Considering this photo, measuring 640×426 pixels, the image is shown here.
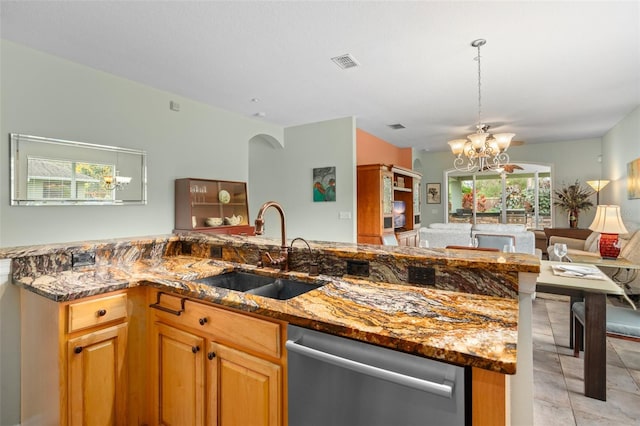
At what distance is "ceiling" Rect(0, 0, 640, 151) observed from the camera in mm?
2416

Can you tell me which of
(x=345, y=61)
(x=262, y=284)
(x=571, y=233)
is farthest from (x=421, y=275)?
(x=571, y=233)

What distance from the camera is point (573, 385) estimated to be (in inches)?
93.7

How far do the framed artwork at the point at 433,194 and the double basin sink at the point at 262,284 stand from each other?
26.5 ft

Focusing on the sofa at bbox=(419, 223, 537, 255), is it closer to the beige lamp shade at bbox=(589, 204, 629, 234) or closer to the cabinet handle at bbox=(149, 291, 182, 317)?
the beige lamp shade at bbox=(589, 204, 629, 234)

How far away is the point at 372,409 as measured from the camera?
1.05m

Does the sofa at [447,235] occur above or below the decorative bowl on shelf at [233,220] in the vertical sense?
below

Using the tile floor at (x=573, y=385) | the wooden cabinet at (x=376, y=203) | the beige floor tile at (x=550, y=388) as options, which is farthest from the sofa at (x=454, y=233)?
the beige floor tile at (x=550, y=388)

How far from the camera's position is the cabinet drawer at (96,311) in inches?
61.9

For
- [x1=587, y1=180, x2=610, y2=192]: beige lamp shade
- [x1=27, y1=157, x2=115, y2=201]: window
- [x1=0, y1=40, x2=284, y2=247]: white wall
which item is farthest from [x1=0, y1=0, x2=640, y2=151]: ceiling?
[x1=587, y1=180, x2=610, y2=192]: beige lamp shade

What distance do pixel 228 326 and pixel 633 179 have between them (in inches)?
248

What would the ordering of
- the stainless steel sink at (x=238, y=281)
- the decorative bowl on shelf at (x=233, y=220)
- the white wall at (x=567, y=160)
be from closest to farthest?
the stainless steel sink at (x=238, y=281) → the decorative bowl on shelf at (x=233, y=220) → the white wall at (x=567, y=160)

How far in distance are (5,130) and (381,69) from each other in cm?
348

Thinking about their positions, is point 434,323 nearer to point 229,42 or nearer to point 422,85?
point 229,42

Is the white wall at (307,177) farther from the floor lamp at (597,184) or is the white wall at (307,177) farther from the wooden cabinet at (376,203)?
the floor lamp at (597,184)
